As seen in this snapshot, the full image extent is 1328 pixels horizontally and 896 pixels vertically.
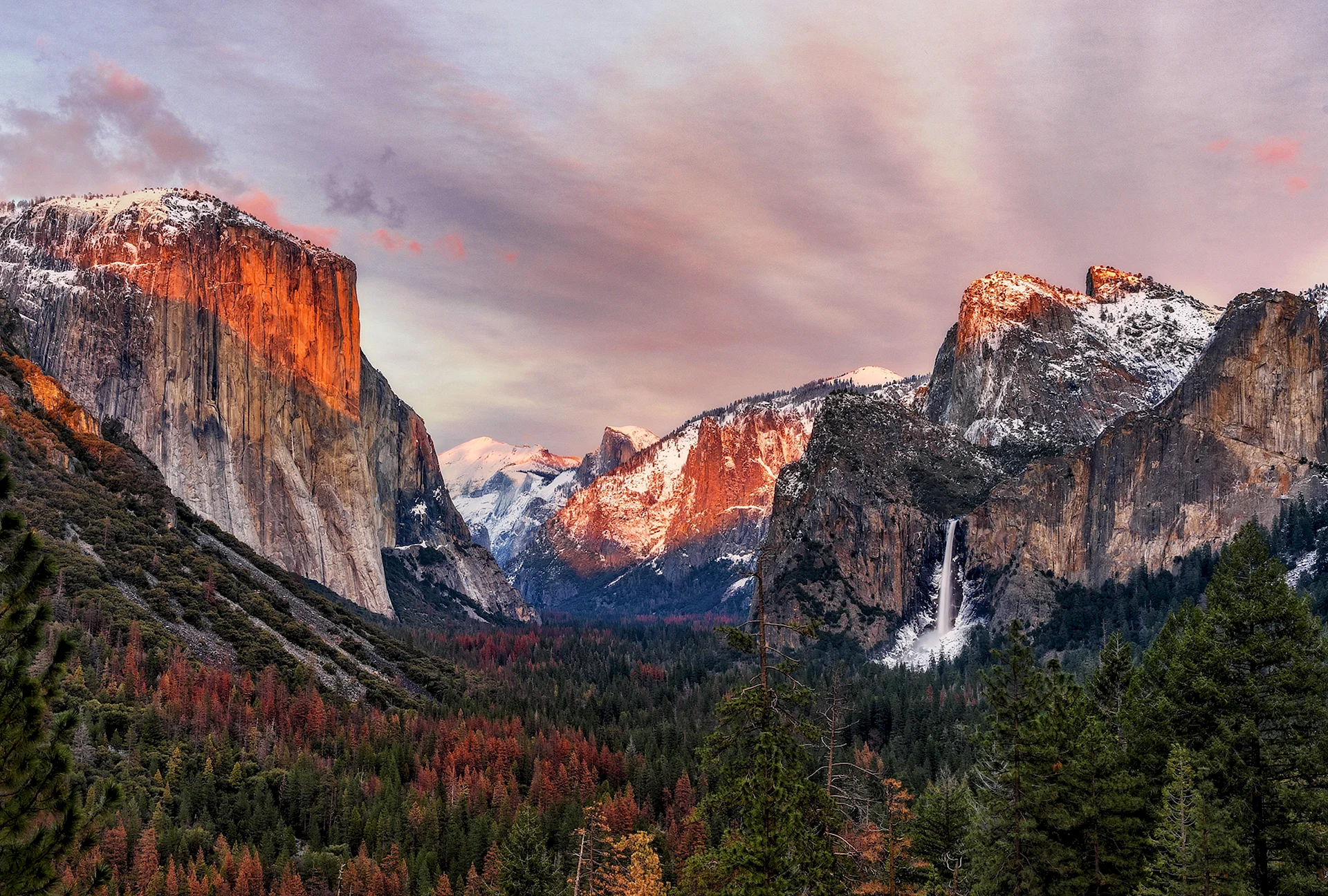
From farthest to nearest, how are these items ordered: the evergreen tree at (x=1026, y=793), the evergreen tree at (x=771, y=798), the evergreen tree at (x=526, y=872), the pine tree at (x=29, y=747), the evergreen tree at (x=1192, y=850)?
the evergreen tree at (x=526, y=872), the evergreen tree at (x=1026, y=793), the evergreen tree at (x=1192, y=850), the evergreen tree at (x=771, y=798), the pine tree at (x=29, y=747)

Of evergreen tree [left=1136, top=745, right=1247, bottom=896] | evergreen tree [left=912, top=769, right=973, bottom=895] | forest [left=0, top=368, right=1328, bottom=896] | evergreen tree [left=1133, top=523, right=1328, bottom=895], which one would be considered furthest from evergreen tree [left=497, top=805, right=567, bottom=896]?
evergreen tree [left=1133, top=523, right=1328, bottom=895]

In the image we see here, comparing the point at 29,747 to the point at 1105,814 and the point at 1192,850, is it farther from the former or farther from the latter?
the point at 1105,814

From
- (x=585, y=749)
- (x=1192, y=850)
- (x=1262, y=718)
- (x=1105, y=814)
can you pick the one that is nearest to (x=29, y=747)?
(x=1192, y=850)

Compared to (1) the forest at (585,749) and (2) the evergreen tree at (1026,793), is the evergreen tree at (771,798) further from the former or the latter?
(2) the evergreen tree at (1026,793)

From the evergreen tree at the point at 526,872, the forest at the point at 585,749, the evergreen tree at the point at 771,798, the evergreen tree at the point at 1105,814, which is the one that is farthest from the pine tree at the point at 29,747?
the evergreen tree at the point at 1105,814

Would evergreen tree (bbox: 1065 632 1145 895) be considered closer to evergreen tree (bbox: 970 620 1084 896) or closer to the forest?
the forest

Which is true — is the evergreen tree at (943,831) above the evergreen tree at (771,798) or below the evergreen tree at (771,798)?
below
